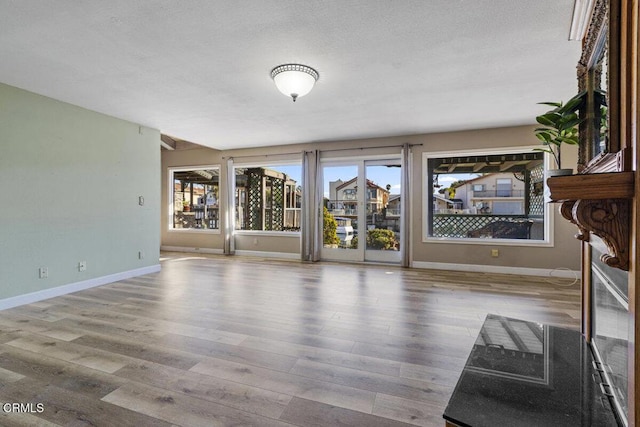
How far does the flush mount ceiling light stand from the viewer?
2883 mm

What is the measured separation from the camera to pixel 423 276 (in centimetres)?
479

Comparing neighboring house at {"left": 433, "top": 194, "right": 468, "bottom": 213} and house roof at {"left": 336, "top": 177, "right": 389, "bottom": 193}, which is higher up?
house roof at {"left": 336, "top": 177, "right": 389, "bottom": 193}

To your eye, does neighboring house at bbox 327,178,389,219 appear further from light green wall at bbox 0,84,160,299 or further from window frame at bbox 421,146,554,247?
light green wall at bbox 0,84,160,299

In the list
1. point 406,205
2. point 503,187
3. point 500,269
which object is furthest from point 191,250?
point 503,187

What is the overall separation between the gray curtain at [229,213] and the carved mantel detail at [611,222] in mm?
6695

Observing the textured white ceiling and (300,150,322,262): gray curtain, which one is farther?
(300,150,322,262): gray curtain

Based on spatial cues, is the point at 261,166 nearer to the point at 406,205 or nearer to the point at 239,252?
the point at 239,252

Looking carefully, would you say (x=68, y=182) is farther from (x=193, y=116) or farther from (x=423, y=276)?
(x=423, y=276)

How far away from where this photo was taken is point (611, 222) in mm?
840

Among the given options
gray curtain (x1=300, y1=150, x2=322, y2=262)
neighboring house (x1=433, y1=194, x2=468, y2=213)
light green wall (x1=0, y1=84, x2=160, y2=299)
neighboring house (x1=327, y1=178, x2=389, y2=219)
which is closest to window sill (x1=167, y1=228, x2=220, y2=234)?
light green wall (x1=0, y1=84, x2=160, y2=299)

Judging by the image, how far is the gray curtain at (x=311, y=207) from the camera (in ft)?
20.1

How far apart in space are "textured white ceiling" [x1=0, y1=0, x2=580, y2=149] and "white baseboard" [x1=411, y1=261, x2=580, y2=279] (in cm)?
244

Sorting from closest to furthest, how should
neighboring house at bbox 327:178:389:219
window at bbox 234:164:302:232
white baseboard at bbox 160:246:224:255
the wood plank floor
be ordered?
the wood plank floor < neighboring house at bbox 327:178:389:219 < window at bbox 234:164:302:232 < white baseboard at bbox 160:246:224:255

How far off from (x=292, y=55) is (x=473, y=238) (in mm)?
4343
